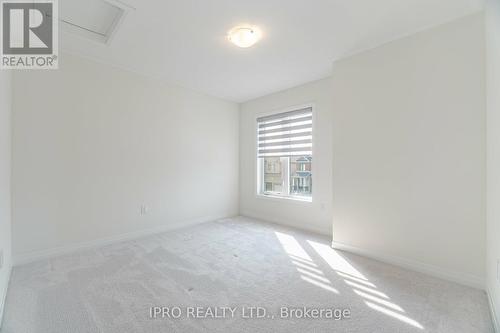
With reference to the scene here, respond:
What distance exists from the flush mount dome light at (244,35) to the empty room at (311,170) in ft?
0.10

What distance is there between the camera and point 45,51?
2.55 metres

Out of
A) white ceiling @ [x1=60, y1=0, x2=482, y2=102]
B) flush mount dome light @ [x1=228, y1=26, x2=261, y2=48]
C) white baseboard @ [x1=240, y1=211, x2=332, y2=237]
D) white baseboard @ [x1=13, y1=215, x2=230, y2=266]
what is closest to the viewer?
white ceiling @ [x1=60, y1=0, x2=482, y2=102]

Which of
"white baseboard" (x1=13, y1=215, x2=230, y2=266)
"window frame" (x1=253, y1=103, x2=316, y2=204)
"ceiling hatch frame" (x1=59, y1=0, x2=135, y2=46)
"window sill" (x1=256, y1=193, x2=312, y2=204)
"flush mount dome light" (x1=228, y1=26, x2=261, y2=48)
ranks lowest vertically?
"white baseboard" (x1=13, y1=215, x2=230, y2=266)

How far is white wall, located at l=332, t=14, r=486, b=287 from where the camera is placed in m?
Result: 2.04

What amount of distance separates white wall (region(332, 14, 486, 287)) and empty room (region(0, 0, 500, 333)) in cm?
1

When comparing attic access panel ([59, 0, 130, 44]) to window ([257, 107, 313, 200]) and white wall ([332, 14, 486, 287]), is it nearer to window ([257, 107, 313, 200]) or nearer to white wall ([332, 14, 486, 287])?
white wall ([332, 14, 486, 287])

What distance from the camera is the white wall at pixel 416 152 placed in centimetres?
204

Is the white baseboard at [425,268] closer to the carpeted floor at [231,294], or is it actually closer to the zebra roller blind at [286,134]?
the carpeted floor at [231,294]

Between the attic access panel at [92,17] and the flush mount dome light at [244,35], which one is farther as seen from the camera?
the flush mount dome light at [244,35]

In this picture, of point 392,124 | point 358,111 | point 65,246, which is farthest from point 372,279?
point 65,246

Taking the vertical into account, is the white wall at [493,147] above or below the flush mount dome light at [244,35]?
below

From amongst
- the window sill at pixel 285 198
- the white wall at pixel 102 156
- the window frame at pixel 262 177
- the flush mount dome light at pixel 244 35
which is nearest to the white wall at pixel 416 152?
the window frame at pixel 262 177

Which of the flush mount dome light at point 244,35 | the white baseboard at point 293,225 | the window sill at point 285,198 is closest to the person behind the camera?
the flush mount dome light at point 244,35

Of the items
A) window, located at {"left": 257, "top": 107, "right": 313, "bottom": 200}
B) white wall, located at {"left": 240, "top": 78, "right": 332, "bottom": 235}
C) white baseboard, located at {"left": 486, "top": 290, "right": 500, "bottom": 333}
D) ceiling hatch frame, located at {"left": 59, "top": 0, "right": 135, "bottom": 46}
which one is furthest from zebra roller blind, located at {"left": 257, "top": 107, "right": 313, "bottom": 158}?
ceiling hatch frame, located at {"left": 59, "top": 0, "right": 135, "bottom": 46}
